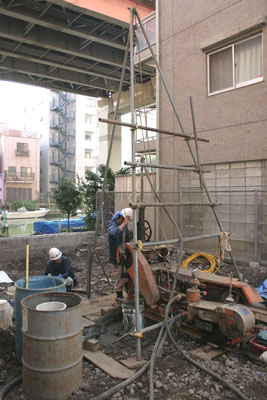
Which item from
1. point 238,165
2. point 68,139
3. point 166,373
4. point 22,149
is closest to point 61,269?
point 166,373

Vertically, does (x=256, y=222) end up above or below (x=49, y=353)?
above

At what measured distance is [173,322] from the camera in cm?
466

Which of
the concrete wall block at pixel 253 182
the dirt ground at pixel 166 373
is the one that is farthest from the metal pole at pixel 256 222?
the dirt ground at pixel 166 373

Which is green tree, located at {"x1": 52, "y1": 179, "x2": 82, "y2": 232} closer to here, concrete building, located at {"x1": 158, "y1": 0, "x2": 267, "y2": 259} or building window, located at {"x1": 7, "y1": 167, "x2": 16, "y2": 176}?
concrete building, located at {"x1": 158, "y1": 0, "x2": 267, "y2": 259}

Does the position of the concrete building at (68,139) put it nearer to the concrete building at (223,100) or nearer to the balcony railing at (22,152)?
the balcony railing at (22,152)

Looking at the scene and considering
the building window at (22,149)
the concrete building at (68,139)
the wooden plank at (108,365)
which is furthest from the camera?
the concrete building at (68,139)

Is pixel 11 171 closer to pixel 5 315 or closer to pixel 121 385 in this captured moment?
pixel 5 315

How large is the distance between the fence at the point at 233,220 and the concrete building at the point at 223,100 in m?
0.03

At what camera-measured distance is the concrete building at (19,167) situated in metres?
47.0

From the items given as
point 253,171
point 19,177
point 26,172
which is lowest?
point 253,171

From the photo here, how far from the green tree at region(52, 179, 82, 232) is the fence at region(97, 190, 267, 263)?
5.32m

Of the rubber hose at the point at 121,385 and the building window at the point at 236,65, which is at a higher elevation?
the building window at the point at 236,65

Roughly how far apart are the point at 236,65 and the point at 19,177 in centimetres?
4282

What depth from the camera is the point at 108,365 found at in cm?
397
